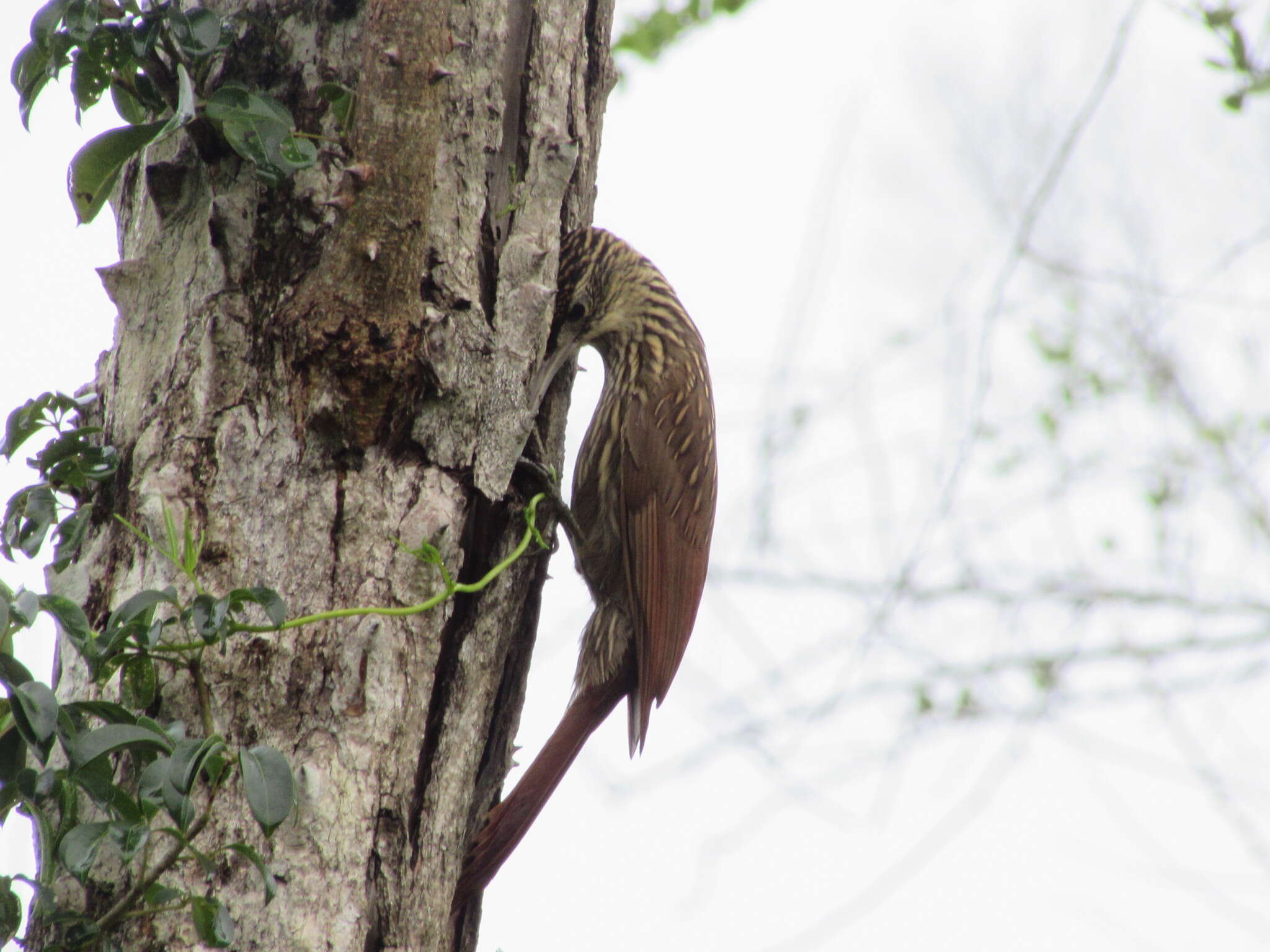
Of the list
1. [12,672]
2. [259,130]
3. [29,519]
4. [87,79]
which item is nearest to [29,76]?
[87,79]

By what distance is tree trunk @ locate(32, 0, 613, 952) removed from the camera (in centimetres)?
147

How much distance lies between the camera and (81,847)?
1.25 m

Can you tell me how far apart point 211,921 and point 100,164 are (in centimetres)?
92

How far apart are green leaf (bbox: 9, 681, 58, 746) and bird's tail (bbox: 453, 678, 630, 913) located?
756 mm

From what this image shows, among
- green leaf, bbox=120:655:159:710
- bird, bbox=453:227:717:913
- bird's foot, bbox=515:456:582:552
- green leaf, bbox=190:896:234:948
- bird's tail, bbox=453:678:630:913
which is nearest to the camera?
green leaf, bbox=190:896:234:948

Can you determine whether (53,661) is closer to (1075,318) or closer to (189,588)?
(189,588)

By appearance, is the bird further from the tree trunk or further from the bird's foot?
the tree trunk

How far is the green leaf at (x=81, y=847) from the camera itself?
124 centimetres

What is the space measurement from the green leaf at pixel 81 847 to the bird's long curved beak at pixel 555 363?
34.2 inches

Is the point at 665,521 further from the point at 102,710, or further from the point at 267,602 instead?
the point at 102,710

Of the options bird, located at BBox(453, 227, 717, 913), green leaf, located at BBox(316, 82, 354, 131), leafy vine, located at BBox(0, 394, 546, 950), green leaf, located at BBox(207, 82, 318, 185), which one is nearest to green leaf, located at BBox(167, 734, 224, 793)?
leafy vine, located at BBox(0, 394, 546, 950)

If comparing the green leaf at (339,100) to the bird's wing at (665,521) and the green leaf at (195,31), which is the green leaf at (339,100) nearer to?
the green leaf at (195,31)

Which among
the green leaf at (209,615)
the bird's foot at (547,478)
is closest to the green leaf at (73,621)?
the green leaf at (209,615)

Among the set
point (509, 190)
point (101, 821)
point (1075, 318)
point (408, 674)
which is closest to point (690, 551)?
point (509, 190)
